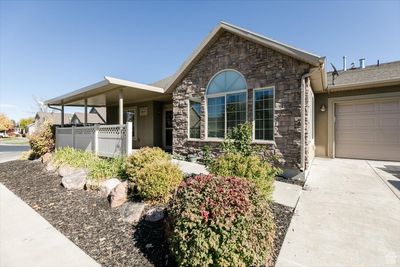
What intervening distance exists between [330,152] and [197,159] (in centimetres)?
682

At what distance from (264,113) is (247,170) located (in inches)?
135

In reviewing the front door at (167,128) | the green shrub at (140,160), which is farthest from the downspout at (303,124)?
the front door at (167,128)

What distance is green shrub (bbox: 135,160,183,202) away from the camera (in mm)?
4320

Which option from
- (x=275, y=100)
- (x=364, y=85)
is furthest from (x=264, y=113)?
(x=364, y=85)

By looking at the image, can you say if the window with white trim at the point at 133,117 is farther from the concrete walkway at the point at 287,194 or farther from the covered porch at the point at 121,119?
the concrete walkway at the point at 287,194

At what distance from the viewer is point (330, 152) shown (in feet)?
34.2

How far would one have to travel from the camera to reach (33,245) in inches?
131

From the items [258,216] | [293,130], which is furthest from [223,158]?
[293,130]

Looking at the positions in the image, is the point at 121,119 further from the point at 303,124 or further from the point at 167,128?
the point at 303,124

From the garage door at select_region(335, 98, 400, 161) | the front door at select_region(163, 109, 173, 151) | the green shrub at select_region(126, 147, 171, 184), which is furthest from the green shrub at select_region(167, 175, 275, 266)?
the front door at select_region(163, 109, 173, 151)

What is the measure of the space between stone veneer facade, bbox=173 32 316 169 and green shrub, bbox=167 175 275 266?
177 inches

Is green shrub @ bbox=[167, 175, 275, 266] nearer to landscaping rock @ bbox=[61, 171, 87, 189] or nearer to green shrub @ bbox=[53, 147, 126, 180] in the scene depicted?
green shrub @ bbox=[53, 147, 126, 180]

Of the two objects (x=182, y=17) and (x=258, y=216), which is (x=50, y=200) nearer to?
(x=258, y=216)

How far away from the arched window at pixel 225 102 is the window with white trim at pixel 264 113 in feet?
1.48
